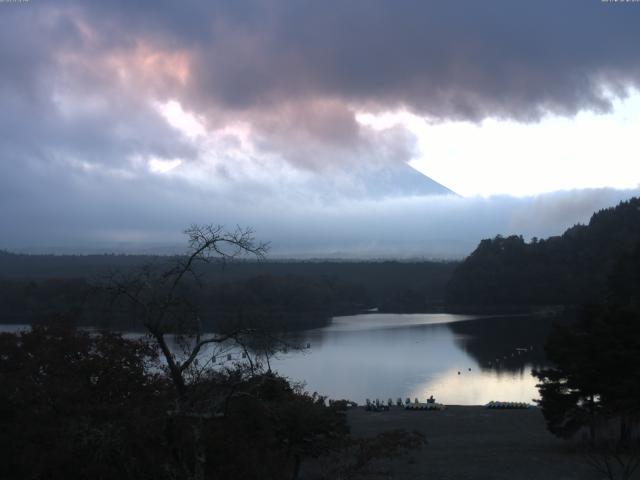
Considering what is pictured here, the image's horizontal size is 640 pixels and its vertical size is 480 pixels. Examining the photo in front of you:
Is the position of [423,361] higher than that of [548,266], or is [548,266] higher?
[548,266]

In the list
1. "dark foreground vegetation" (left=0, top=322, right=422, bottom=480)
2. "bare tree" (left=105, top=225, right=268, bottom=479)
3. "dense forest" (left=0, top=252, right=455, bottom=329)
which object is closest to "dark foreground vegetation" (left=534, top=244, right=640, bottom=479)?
"dark foreground vegetation" (left=0, top=322, right=422, bottom=480)

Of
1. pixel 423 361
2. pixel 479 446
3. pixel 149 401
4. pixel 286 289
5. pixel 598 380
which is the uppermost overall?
pixel 149 401

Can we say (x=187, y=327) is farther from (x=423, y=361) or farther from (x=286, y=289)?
(x=286, y=289)

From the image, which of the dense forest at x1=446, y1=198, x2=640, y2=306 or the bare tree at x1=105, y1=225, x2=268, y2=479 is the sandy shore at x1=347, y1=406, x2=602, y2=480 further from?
the dense forest at x1=446, y1=198, x2=640, y2=306

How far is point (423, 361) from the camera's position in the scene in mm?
25312

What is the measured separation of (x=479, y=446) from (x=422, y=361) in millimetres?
14476

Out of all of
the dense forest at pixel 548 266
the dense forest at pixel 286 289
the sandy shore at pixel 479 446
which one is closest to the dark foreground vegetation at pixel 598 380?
the sandy shore at pixel 479 446

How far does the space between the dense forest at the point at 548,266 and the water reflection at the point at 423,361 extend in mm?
11950

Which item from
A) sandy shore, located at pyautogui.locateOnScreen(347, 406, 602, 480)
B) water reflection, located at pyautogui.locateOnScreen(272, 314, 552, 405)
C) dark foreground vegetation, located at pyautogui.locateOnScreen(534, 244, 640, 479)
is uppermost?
dark foreground vegetation, located at pyautogui.locateOnScreen(534, 244, 640, 479)

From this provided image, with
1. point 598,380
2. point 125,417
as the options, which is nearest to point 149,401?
point 125,417

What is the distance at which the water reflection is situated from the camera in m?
19.7

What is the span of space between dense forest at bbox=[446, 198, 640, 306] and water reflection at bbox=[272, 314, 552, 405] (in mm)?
11950

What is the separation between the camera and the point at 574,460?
9.31 meters

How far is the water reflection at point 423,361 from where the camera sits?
19.7 meters
